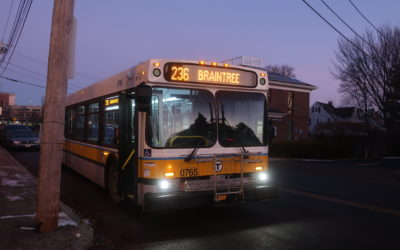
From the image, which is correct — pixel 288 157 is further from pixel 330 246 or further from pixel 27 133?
pixel 330 246

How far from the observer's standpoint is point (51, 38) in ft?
19.2

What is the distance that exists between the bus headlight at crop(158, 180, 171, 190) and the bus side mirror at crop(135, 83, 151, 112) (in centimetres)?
123

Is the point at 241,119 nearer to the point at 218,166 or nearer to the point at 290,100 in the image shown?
the point at 218,166

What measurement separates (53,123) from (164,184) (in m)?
2.02

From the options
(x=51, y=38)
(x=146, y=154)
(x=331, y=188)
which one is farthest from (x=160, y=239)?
(x=331, y=188)

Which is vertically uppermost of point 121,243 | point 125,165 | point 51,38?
point 51,38

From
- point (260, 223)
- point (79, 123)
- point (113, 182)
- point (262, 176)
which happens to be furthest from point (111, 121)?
point (260, 223)

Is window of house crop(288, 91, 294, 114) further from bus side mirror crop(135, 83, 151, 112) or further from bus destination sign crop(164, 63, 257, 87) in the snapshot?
bus side mirror crop(135, 83, 151, 112)

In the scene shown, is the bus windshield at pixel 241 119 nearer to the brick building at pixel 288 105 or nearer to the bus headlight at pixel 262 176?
the bus headlight at pixel 262 176

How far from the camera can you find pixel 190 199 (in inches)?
245

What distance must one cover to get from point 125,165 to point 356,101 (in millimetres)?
31702

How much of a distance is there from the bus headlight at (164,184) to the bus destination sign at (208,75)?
1.75 meters

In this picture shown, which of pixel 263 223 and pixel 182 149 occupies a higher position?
pixel 182 149

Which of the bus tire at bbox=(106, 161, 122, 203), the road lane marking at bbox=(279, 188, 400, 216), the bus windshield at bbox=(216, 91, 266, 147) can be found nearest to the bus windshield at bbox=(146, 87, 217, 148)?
the bus windshield at bbox=(216, 91, 266, 147)
